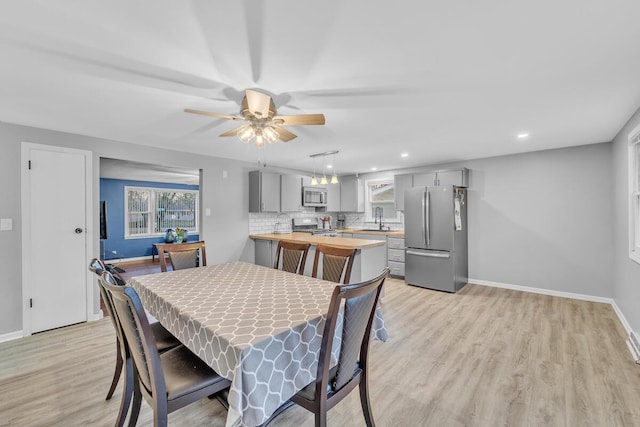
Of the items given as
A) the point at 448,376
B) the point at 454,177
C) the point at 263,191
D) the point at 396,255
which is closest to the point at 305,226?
the point at 263,191

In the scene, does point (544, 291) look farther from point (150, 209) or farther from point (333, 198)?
point (150, 209)

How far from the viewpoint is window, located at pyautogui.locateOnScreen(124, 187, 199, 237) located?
24.0 feet

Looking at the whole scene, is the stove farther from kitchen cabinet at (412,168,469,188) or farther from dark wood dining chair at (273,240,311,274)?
dark wood dining chair at (273,240,311,274)

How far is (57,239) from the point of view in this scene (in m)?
3.04

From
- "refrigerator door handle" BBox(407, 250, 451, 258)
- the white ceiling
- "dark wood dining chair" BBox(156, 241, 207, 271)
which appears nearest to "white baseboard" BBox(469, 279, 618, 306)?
"refrigerator door handle" BBox(407, 250, 451, 258)

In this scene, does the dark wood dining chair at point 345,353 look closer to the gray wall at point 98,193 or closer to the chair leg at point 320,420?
the chair leg at point 320,420

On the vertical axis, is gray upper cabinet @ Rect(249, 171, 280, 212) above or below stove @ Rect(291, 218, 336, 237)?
above

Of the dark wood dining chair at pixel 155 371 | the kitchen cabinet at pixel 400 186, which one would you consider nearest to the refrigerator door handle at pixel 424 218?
the kitchen cabinet at pixel 400 186

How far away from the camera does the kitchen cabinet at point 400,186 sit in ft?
17.0

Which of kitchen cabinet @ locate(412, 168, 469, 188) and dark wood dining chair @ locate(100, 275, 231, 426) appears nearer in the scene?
dark wood dining chair @ locate(100, 275, 231, 426)

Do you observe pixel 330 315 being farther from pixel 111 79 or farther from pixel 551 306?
pixel 551 306

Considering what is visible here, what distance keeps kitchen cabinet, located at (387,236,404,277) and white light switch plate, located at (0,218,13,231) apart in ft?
16.2

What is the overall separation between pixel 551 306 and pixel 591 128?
85.1 inches

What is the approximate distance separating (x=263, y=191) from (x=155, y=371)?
367 centimetres
